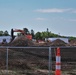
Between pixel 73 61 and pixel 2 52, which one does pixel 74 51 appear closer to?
pixel 73 61

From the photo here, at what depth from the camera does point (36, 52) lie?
3056 cm

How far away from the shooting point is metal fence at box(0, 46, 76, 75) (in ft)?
69.4

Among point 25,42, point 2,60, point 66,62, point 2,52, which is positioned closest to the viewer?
point 2,60

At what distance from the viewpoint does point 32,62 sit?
26094 millimetres

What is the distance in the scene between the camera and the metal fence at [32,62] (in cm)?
2116

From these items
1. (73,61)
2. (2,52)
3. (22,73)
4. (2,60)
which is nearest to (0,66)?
(2,60)

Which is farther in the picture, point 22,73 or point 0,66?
point 0,66

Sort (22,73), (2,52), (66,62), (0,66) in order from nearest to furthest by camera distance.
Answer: (22,73), (0,66), (66,62), (2,52)

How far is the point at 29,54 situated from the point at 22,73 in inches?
360

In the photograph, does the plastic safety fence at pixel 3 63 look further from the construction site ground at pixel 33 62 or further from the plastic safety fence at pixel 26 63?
the plastic safety fence at pixel 26 63

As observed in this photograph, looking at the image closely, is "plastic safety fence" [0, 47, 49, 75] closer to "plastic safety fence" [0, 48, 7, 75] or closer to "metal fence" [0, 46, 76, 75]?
"metal fence" [0, 46, 76, 75]

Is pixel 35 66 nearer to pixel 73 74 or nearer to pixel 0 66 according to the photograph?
pixel 0 66

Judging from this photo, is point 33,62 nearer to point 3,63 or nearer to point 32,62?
point 32,62

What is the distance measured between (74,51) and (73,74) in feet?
30.5
